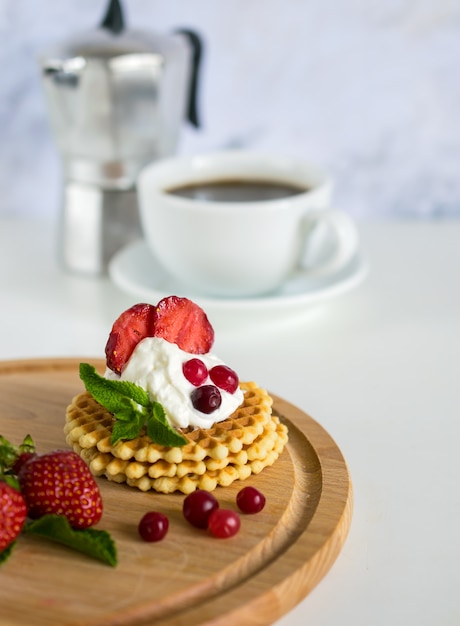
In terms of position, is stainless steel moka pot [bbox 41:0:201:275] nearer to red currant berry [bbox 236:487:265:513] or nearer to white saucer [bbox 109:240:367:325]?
white saucer [bbox 109:240:367:325]

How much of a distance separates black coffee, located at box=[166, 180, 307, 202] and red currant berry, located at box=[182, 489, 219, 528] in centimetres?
93

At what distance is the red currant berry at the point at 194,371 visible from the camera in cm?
114

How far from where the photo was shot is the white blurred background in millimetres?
2193

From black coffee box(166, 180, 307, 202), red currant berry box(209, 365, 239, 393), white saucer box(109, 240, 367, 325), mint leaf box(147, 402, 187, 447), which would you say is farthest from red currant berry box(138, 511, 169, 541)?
black coffee box(166, 180, 307, 202)

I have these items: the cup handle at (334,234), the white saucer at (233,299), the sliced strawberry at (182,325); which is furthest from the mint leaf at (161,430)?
the cup handle at (334,234)

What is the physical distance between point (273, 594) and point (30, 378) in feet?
2.09

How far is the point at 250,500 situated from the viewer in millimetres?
1042

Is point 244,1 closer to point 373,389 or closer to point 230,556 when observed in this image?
point 373,389

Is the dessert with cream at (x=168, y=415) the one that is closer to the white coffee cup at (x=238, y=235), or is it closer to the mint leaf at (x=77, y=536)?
the mint leaf at (x=77, y=536)

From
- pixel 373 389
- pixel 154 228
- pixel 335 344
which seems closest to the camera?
pixel 373 389

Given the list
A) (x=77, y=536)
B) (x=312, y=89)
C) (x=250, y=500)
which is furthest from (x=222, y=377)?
(x=312, y=89)

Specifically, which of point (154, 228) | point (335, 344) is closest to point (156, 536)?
point (335, 344)

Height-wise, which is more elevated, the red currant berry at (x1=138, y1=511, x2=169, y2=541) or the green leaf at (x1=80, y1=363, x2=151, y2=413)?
the green leaf at (x1=80, y1=363, x2=151, y2=413)

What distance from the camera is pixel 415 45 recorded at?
2215mm
